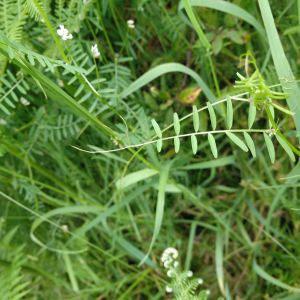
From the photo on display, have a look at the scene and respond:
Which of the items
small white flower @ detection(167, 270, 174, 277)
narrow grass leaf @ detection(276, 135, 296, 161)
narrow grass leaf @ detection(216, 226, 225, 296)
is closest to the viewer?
narrow grass leaf @ detection(276, 135, 296, 161)

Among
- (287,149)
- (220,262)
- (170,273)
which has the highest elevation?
(287,149)

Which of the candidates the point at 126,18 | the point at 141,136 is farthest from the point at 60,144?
the point at 126,18

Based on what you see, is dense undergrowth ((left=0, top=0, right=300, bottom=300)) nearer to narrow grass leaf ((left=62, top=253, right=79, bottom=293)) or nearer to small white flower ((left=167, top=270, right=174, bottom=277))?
narrow grass leaf ((left=62, top=253, right=79, bottom=293))

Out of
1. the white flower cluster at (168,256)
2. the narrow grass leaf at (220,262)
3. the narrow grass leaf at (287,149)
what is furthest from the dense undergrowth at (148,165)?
the narrow grass leaf at (287,149)

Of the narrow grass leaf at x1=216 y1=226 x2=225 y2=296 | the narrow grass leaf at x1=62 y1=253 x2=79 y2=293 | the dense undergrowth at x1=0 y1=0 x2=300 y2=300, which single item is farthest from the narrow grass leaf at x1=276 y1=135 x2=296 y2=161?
the narrow grass leaf at x1=62 y1=253 x2=79 y2=293

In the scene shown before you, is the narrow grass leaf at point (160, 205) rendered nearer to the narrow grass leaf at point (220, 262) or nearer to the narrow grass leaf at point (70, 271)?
the narrow grass leaf at point (220, 262)

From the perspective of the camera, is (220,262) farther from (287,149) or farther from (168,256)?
(287,149)

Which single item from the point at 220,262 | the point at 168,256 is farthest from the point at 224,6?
the point at 220,262

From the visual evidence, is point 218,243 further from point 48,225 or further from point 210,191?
point 48,225
